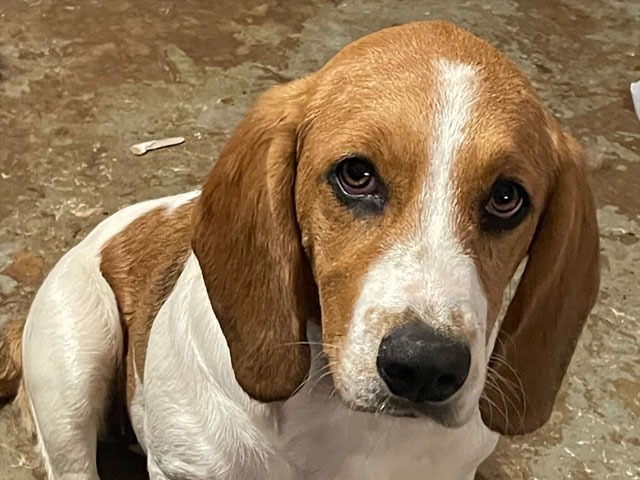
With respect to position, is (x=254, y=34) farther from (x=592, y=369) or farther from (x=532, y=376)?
(x=532, y=376)

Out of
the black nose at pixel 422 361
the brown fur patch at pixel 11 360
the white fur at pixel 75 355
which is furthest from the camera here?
the brown fur patch at pixel 11 360

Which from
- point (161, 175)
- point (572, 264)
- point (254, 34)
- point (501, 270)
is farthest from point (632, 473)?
point (254, 34)

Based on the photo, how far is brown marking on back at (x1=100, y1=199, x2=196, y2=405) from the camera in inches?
75.4

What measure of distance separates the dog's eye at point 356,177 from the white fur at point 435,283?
0.23ft

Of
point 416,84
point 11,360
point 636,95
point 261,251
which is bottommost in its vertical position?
point 636,95

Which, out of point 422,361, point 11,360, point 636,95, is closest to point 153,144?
point 11,360

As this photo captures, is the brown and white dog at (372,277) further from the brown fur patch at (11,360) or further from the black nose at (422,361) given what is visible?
the brown fur patch at (11,360)

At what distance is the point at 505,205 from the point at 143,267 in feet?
2.52

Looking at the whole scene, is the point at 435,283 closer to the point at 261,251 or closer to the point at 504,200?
the point at 504,200

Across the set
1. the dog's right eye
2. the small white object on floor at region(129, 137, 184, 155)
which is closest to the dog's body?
the dog's right eye

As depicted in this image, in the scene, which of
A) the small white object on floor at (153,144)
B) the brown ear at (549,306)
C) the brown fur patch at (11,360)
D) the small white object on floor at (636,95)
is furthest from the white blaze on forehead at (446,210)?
the small white object on floor at (636,95)

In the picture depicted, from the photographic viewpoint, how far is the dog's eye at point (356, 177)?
1393mm

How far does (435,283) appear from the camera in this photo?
132 centimetres

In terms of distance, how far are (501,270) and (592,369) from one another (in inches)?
44.1
